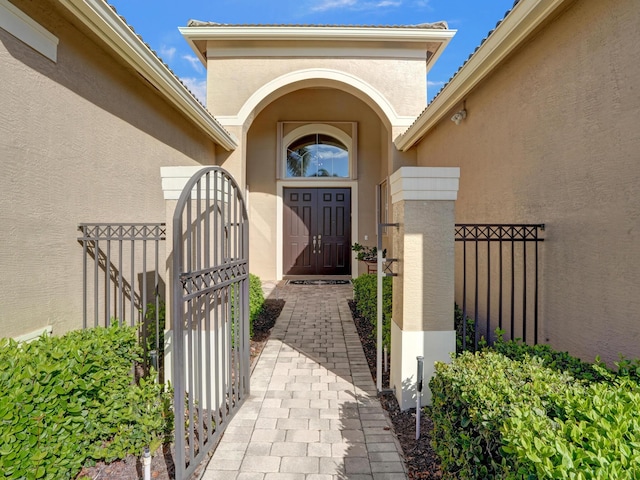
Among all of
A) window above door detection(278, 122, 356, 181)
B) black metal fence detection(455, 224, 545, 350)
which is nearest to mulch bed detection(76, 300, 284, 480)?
black metal fence detection(455, 224, 545, 350)

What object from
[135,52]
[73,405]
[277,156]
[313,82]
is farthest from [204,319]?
[277,156]

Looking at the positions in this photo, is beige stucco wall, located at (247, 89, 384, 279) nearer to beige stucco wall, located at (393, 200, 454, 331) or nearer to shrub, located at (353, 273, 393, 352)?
shrub, located at (353, 273, 393, 352)

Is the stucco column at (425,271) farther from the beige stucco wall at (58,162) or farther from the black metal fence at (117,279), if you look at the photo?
the beige stucco wall at (58,162)

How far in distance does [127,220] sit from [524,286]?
14.6ft

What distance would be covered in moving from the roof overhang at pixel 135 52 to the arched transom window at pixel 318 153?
4.74 m

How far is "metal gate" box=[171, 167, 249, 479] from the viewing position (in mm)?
2207

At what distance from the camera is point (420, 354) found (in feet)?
10.9

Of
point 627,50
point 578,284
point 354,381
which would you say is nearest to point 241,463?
point 354,381

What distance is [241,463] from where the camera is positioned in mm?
2541

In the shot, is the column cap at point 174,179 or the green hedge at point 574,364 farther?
the column cap at point 174,179

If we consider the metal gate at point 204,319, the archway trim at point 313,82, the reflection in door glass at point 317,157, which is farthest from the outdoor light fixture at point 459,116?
the reflection in door glass at point 317,157

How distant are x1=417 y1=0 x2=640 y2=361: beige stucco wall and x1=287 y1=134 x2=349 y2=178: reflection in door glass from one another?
22.0ft

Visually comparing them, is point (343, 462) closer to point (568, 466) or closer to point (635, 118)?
point (568, 466)

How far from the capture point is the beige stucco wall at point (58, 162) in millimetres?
2709
